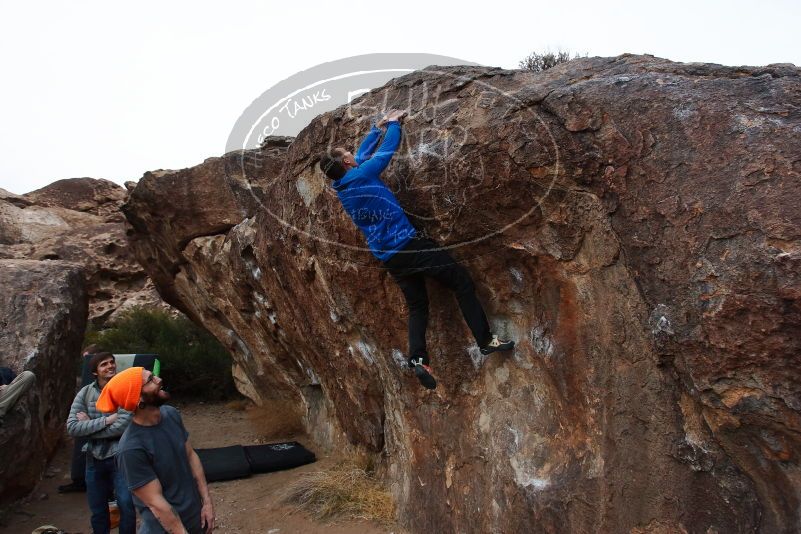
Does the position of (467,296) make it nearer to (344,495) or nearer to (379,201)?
(379,201)

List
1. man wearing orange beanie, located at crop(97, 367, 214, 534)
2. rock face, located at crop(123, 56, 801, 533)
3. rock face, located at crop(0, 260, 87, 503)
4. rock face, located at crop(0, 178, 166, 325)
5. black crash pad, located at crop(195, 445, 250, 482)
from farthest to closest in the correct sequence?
rock face, located at crop(0, 178, 166, 325)
black crash pad, located at crop(195, 445, 250, 482)
rock face, located at crop(0, 260, 87, 503)
man wearing orange beanie, located at crop(97, 367, 214, 534)
rock face, located at crop(123, 56, 801, 533)

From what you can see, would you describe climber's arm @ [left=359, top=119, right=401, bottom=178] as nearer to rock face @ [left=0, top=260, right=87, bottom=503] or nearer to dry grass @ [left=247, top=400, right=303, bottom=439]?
rock face @ [left=0, top=260, right=87, bottom=503]

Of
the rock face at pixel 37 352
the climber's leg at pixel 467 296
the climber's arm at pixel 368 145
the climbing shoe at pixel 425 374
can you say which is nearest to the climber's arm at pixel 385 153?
the climber's arm at pixel 368 145

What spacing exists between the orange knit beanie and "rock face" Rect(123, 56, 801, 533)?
1.74m

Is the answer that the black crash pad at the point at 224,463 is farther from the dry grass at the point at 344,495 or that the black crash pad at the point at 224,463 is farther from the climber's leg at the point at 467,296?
the climber's leg at the point at 467,296

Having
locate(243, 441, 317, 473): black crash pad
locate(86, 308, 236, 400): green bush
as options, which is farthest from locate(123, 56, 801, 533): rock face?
locate(86, 308, 236, 400): green bush

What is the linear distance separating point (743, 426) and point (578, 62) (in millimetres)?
2025

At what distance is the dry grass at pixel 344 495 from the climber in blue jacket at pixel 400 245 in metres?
1.60

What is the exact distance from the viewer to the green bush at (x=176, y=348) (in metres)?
10.5

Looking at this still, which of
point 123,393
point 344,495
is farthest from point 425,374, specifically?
point 344,495

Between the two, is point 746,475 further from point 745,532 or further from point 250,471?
point 250,471

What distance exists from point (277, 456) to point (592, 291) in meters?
4.65

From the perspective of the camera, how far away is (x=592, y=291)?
2.93m

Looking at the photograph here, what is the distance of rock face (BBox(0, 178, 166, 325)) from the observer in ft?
37.9
